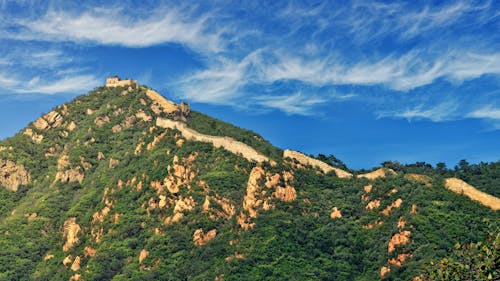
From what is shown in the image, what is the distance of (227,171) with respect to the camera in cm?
9769

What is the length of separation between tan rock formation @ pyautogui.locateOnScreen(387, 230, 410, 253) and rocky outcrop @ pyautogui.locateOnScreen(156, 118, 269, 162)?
984 inches

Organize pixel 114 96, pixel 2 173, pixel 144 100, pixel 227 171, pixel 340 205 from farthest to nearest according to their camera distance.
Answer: pixel 114 96
pixel 144 100
pixel 2 173
pixel 227 171
pixel 340 205

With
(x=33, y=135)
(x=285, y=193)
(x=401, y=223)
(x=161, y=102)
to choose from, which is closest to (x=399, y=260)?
(x=401, y=223)

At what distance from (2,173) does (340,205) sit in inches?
2428

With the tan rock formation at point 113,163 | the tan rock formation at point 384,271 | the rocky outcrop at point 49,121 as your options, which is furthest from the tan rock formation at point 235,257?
the rocky outcrop at point 49,121

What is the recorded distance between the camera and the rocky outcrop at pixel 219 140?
10060 centimetres

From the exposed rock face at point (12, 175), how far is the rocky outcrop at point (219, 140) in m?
25.3

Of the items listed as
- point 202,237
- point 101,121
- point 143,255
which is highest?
point 101,121

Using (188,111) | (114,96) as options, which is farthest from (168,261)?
(114,96)

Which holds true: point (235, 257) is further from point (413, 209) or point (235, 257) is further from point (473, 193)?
point (473, 193)

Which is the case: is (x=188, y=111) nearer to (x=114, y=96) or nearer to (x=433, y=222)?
(x=114, y=96)

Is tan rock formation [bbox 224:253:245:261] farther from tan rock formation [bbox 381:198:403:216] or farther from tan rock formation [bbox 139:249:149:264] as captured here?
A: tan rock formation [bbox 381:198:403:216]

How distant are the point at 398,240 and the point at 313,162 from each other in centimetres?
2834

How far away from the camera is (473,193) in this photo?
3307 inches
